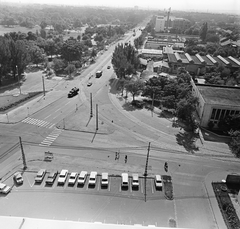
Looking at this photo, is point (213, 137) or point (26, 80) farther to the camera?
point (26, 80)

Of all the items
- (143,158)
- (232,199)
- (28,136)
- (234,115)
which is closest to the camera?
(232,199)

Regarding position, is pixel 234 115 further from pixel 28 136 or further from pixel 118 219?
pixel 28 136

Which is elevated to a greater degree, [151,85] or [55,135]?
[151,85]

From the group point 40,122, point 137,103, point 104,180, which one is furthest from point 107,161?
point 137,103

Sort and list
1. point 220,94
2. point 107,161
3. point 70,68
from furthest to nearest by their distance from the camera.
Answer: point 70,68 → point 220,94 → point 107,161

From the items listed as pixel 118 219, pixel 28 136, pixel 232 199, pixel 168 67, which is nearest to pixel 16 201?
pixel 118 219

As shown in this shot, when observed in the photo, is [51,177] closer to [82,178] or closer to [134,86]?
[82,178]
